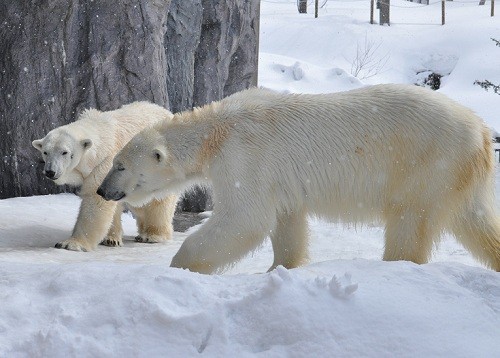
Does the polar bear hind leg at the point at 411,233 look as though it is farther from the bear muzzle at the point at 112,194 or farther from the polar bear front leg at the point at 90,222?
the polar bear front leg at the point at 90,222

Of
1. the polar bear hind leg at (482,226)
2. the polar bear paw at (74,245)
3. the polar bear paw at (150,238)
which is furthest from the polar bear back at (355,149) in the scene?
the polar bear paw at (150,238)

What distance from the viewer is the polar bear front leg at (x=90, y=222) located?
6172 millimetres

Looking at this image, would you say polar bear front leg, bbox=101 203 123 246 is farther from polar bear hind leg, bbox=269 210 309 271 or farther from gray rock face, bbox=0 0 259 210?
polar bear hind leg, bbox=269 210 309 271

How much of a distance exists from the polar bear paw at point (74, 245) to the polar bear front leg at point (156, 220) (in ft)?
2.78

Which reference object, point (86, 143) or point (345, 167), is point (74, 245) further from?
point (345, 167)

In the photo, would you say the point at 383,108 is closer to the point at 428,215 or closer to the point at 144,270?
the point at 428,215

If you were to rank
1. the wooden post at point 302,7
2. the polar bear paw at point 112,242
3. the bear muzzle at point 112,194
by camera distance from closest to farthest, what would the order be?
the bear muzzle at point 112,194, the polar bear paw at point 112,242, the wooden post at point 302,7

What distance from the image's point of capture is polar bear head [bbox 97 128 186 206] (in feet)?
15.8

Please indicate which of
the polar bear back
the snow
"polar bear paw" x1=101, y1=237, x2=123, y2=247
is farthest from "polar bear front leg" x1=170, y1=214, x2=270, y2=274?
"polar bear paw" x1=101, y1=237, x2=123, y2=247

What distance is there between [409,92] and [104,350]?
107 inches

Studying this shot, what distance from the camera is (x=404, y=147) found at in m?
4.46

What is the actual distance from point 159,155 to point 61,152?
64.7 inches

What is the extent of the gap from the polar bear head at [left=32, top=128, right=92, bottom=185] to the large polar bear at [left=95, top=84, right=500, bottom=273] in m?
1.50

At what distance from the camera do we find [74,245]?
611 cm
